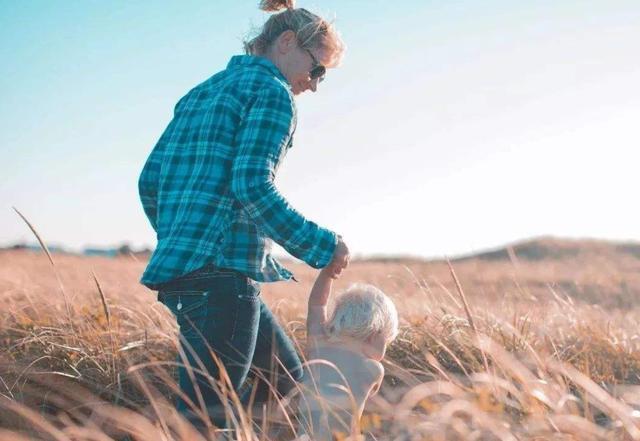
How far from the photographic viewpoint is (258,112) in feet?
8.35

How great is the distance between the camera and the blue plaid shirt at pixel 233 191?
2.49 m

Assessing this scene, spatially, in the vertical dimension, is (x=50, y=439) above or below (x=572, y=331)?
below

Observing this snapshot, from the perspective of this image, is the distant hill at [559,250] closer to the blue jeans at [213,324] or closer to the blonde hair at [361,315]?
the blonde hair at [361,315]

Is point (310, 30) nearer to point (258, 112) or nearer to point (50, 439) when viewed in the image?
point (258, 112)

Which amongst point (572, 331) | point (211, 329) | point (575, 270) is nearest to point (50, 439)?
point (211, 329)

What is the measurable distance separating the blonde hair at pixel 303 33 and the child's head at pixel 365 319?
0.87 meters

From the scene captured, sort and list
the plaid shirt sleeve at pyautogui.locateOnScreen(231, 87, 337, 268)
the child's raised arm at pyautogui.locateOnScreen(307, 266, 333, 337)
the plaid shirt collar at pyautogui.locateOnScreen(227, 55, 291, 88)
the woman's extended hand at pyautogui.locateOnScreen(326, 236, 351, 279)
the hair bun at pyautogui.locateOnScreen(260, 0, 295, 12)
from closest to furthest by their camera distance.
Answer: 1. the plaid shirt sleeve at pyautogui.locateOnScreen(231, 87, 337, 268)
2. the woman's extended hand at pyautogui.locateOnScreen(326, 236, 351, 279)
3. the plaid shirt collar at pyautogui.locateOnScreen(227, 55, 291, 88)
4. the child's raised arm at pyautogui.locateOnScreen(307, 266, 333, 337)
5. the hair bun at pyautogui.locateOnScreen(260, 0, 295, 12)

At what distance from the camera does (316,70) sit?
9.31ft

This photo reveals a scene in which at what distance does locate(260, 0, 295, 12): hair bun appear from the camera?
300cm

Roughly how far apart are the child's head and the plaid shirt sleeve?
34 centimetres

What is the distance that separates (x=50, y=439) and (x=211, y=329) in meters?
0.79

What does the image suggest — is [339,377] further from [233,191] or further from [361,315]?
[233,191]

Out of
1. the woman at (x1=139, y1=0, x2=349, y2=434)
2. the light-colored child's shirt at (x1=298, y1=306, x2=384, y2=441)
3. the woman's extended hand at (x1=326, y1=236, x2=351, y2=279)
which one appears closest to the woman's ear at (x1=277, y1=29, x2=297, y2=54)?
the woman at (x1=139, y1=0, x2=349, y2=434)

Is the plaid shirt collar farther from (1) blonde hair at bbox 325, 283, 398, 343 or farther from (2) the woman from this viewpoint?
(1) blonde hair at bbox 325, 283, 398, 343
